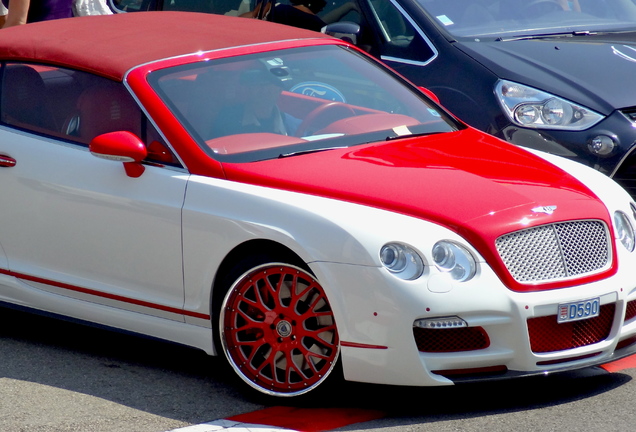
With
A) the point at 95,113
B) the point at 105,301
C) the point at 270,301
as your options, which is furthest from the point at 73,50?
the point at 270,301

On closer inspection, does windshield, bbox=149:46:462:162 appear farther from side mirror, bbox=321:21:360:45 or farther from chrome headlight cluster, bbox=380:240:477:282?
side mirror, bbox=321:21:360:45

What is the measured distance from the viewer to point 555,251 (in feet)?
15.2

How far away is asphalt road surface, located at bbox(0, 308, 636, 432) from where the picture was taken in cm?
456

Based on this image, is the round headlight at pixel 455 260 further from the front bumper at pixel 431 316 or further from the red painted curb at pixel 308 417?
the red painted curb at pixel 308 417

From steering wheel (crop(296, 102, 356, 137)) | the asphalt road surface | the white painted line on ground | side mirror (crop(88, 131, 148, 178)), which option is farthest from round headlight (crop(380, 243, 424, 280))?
side mirror (crop(88, 131, 148, 178))

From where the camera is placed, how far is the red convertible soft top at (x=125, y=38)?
18.2 ft

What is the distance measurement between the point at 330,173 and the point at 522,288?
3.13ft

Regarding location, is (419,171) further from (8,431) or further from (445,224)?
(8,431)

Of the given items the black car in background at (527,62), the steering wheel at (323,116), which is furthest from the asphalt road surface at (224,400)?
Result: the black car in background at (527,62)

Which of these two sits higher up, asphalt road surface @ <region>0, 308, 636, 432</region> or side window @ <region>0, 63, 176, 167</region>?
side window @ <region>0, 63, 176, 167</region>

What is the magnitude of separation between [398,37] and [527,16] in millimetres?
920

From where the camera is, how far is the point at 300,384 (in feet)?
15.5

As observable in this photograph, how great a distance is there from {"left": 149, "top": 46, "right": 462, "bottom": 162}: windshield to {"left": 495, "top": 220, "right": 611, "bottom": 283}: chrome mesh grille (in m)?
1.09

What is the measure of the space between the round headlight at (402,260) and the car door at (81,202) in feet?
3.22
